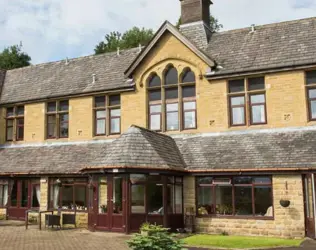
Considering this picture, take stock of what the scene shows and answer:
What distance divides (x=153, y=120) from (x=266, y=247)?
898 centimetres

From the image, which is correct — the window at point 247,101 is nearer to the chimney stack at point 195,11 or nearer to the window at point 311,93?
the window at point 311,93

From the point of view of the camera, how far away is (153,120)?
21.1 meters

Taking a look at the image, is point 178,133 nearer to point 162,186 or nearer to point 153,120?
point 153,120

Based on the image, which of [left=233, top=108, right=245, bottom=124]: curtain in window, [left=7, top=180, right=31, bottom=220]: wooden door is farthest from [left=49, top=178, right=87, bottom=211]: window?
[left=233, top=108, right=245, bottom=124]: curtain in window

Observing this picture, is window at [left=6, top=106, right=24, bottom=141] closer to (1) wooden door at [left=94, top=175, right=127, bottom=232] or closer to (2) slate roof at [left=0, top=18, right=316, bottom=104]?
(2) slate roof at [left=0, top=18, right=316, bottom=104]

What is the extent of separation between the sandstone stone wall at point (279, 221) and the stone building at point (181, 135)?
4cm

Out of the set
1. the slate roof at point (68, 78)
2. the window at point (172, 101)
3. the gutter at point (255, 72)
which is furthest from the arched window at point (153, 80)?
the gutter at point (255, 72)

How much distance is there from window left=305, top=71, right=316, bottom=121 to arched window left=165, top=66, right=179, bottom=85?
6044mm

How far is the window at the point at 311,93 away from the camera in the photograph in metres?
18.1

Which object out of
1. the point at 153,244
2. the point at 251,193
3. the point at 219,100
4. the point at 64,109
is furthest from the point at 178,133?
the point at 153,244

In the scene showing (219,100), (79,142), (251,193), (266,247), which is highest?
(219,100)

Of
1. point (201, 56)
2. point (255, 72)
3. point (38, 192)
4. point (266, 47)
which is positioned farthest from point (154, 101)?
point (38, 192)

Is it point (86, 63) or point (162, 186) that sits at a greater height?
point (86, 63)

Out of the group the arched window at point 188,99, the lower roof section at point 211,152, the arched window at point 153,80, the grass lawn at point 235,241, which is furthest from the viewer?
the arched window at point 153,80
